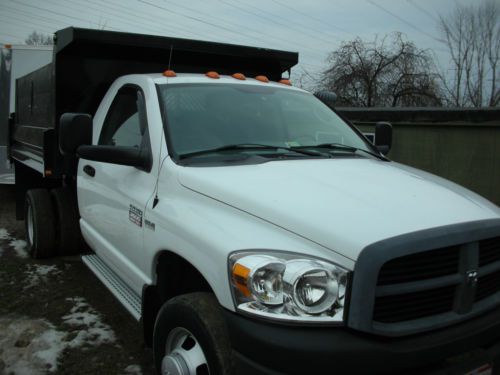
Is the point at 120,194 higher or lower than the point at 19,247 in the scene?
higher

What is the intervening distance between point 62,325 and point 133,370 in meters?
0.97

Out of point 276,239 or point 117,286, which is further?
point 117,286

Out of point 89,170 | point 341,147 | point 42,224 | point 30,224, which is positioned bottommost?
point 30,224

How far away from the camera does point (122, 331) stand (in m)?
3.92

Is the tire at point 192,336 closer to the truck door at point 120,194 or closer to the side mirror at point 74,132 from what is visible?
the truck door at point 120,194

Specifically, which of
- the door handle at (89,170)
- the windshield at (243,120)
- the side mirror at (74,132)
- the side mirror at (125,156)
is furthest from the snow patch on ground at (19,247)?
the windshield at (243,120)

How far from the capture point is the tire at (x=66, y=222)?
545 cm

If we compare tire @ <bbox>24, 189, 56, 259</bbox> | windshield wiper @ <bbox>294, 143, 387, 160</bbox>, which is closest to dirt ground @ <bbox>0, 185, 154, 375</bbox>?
tire @ <bbox>24, 189, 56, 259</bbox>

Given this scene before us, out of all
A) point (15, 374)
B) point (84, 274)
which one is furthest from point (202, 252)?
point (84, 274)

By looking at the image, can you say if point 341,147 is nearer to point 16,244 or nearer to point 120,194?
point 120,194

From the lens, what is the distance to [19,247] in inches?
246

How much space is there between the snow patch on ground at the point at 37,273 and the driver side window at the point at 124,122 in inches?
68.8

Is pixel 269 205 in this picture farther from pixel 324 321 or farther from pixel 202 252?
pixel 324 321

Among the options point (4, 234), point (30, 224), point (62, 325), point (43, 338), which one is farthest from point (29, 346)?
point (4, 234)
